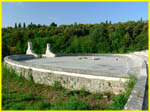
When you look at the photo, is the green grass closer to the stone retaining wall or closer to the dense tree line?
the stone retaining wall

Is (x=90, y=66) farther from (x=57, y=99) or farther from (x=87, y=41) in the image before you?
(x=87, y=41)

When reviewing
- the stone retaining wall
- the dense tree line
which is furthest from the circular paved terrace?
the dense tree line

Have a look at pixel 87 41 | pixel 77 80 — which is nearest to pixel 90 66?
pixel 77 80

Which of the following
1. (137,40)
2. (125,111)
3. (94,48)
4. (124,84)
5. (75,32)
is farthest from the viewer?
(75,32)

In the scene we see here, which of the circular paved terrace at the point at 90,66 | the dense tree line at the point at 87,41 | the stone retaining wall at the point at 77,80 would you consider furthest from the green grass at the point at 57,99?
the dense tree line at the point at 87,41

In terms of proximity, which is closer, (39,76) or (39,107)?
(39,107)

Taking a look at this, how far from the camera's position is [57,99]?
5.96m

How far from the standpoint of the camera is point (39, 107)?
509cm

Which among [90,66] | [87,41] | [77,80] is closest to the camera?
[77,80]

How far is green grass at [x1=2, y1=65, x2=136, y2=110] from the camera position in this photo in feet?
16.5

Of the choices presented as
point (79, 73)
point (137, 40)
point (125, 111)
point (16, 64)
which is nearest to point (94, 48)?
point (137, 40)

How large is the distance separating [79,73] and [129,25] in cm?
2789

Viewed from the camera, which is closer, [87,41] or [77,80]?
[77,80]

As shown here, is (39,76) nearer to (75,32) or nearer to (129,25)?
(75,32)
